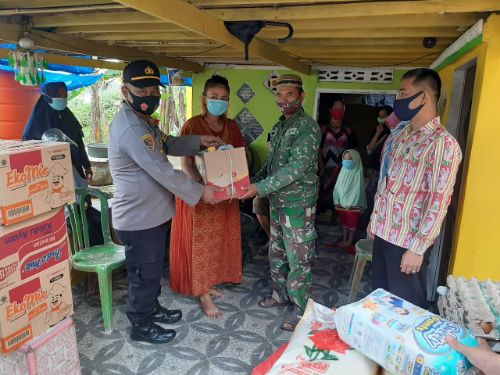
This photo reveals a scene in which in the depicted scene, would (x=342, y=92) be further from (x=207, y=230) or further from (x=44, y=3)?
(x=44, y=3)

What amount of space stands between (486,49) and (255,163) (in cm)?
398

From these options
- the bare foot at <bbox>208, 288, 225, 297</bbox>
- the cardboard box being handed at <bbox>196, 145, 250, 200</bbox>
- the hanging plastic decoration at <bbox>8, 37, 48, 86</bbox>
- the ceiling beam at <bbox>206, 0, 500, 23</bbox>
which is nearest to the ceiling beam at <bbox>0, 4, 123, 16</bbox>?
the hanging plastic decoration at <bbox>8, 37, 48, 86</bbox>

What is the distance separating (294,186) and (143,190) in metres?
1.02

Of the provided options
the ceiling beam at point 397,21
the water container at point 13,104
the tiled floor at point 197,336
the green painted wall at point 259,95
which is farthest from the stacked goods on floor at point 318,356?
the water container at point 13,104

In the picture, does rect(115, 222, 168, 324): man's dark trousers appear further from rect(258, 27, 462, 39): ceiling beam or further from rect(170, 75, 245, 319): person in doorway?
rect(258, 27, 462, 39): ceiling beam

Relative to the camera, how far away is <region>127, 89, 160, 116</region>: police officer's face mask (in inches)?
89.7

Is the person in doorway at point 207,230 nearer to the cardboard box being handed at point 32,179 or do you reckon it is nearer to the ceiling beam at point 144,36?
the ceiling beam at point 144,36

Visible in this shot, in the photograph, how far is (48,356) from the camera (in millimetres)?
1809

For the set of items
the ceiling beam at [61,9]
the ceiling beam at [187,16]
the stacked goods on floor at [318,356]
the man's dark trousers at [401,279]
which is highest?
the ceiling beam at [61,9]

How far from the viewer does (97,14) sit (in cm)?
242

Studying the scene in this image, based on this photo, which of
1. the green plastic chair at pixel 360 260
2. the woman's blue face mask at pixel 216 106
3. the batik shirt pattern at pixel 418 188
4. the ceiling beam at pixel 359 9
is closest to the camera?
the ceiling beam at pixel 359 9

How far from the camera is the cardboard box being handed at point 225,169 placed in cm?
248

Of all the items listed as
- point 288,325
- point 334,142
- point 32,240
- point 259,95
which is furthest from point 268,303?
point 259,95

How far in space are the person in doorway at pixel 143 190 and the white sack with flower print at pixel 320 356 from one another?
3.67 ft
